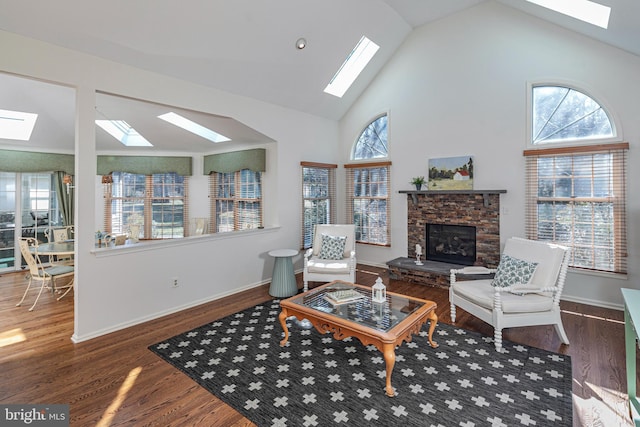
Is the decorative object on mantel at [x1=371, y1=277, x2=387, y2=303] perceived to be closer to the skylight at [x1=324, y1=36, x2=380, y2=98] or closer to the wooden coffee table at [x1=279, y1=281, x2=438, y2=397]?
the wooden coffee table at [x1=279, y1=281, x2=438, y2=397]

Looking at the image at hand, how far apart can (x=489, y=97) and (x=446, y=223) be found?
210cm

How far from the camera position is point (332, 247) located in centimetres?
504

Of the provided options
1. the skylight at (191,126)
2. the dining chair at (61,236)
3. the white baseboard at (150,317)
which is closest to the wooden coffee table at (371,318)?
the white baseboard at (150,317)

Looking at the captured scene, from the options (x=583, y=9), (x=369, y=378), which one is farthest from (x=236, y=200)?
(x=583, y=9)

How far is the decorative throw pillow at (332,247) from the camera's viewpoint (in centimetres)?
501

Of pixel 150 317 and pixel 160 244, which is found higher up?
pixel 160 244

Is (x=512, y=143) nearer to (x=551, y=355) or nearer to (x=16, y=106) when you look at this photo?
(x=551, y=355)

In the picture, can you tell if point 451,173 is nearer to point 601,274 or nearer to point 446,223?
point 446,223

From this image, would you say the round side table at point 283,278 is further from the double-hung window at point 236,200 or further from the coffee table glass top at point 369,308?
the double-hung window at point 236,200

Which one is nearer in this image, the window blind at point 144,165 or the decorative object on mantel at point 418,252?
the decorative object on mantel at point 418,252

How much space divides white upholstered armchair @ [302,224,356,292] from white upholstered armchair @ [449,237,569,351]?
5.10ft

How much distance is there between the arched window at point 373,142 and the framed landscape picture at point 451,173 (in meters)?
1.03

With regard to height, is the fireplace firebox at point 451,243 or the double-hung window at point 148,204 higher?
the double-hung window at point 148,204

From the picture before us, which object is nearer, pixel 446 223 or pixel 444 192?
pixel 444 192
